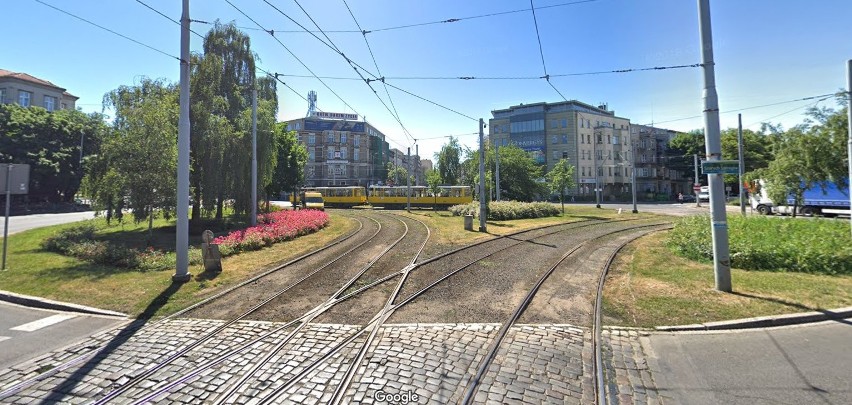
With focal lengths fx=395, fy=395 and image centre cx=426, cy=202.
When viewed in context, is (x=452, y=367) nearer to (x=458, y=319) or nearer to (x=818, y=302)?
(x=458, y=319)

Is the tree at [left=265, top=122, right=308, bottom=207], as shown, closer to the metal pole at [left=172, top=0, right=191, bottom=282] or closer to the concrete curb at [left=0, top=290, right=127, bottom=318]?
the metal pole at [left=172, top=0, right=191, bottom=282]

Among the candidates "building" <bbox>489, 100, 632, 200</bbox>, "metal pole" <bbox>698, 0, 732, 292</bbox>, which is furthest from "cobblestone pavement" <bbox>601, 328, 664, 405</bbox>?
"building" <bbox>489, 100, 632, 200</bbox>

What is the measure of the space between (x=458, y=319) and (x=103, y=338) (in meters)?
5.51

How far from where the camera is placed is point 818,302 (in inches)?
277

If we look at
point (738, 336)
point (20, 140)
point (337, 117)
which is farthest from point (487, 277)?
point (337, 117)

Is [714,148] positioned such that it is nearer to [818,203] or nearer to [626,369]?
[626,369]

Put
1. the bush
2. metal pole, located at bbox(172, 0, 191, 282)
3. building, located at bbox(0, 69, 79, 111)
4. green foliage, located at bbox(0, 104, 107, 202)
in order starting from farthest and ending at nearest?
building, located at bbox(0, 69, 79, 111)
green foliage, located at bbox(0, 104, 107, 202)
the bush
metal pole, located at bbox(172, 0, 191, 282)

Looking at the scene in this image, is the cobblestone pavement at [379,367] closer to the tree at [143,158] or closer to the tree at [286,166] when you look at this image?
the tree at [143,158]

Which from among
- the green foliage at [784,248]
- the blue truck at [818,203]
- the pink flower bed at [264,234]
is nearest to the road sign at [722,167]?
the green foliage at [784,248]

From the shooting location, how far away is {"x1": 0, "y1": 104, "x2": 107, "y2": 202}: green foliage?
38625mm

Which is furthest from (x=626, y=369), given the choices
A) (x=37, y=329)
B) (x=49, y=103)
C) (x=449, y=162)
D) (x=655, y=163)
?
(x=655, y=163)

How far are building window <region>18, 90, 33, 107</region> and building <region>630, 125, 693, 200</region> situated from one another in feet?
343

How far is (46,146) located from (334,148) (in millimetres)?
50219

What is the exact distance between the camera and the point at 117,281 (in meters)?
9.34
